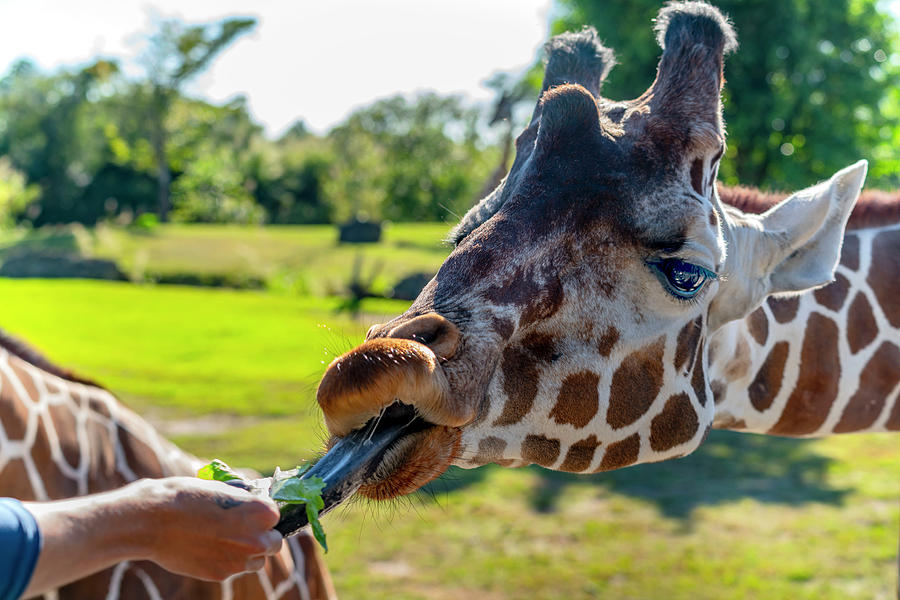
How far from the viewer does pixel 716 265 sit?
6.66ft

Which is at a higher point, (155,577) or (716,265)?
(716,265)

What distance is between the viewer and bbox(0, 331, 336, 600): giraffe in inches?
107

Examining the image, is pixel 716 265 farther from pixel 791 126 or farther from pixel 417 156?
pixel 417 156

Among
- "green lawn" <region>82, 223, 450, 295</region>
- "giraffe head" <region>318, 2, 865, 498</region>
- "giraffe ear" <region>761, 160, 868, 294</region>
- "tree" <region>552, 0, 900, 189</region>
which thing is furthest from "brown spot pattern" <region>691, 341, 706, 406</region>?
"green lawn" <region>82, 223, 450, 295</region>

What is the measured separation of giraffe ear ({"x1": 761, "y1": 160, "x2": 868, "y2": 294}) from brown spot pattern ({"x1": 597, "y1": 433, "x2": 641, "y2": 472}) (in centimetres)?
64

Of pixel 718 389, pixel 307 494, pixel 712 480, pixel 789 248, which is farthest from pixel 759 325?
pixel 712 480

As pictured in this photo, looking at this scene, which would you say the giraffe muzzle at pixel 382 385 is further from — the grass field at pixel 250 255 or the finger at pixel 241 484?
the grass field at pixel 250 255

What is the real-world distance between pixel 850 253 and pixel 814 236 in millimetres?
817

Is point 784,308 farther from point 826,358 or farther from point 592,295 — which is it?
point 592,295

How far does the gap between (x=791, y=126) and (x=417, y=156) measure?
29.0m

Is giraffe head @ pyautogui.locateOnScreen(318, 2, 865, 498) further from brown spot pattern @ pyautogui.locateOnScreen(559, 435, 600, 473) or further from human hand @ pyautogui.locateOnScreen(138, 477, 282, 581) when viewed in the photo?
human hand @ pyautogui.locateOnScreen(138, 477, 282, 581)

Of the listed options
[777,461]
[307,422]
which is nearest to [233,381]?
[307,422]

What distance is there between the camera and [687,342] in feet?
6.82

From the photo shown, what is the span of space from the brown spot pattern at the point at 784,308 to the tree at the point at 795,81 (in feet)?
29.0
